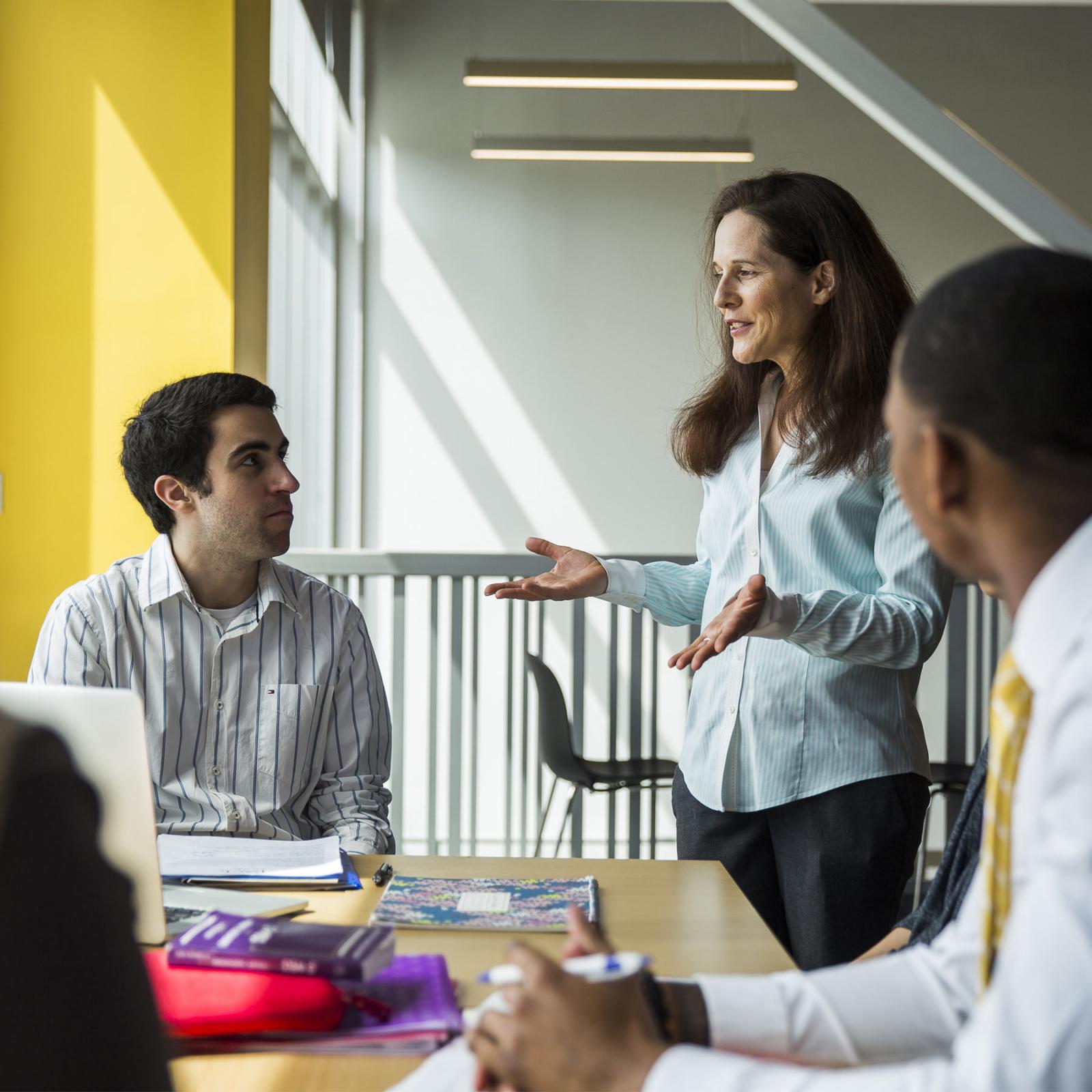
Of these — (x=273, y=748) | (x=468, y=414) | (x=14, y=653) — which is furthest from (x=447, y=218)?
(x=273, y=748)

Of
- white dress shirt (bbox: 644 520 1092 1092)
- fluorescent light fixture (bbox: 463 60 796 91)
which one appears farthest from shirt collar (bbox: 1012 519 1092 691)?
fluorescent light fixture (bbox: 463 60 796 91)

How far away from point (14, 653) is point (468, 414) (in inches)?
125

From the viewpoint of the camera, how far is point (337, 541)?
17.9 ft

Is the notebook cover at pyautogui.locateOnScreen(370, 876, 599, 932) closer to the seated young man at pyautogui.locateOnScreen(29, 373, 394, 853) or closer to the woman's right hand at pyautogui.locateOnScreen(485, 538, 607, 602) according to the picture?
the seated young man at pyautogui.locateOnScreen(29, 373, 394, 853)

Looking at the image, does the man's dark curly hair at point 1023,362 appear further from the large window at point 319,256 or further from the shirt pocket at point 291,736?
the large window at point 319,256

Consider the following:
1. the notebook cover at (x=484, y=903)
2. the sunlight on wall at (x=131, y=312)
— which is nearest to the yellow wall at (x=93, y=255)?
the sunlight on wall at (x=131, y=312)

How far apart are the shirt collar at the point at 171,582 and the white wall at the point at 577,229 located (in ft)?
12.2

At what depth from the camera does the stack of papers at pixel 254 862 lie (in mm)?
1422

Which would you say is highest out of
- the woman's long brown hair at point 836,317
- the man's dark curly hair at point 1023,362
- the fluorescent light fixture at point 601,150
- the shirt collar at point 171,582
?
the fluorescent light fixture at point 601,150

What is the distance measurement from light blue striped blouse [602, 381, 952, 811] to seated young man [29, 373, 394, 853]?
1.79 feet

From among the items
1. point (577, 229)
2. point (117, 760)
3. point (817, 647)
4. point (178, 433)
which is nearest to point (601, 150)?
point (577, 229)

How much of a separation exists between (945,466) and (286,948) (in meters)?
0.63

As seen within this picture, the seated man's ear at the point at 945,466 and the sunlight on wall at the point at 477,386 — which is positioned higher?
the sunlight on wall at the point at 477,386

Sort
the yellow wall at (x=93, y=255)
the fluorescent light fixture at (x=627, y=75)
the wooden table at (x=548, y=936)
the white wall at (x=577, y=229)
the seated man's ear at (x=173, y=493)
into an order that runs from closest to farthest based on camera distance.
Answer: the wooden table at (x=548, y=936)
the seated man's ear at (x=173, y=493)
the yellow wall at (x=93, y=255)
the fluorescent light fixture at (x=627, y=75)
the white wall at (x=577, y=229)
